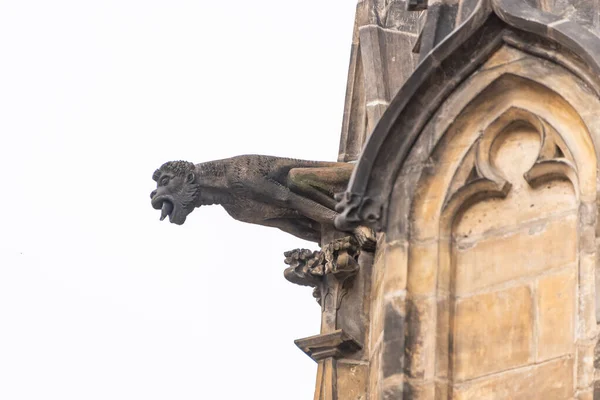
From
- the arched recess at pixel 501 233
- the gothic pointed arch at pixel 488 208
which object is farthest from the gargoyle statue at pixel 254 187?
the arched recess at pixel 501 233

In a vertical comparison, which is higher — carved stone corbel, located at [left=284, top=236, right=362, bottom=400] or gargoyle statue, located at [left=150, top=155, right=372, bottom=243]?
gargoyle statue, located at [left=150, top=155, right=372, bottom=243]

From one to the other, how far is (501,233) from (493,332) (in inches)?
21.5

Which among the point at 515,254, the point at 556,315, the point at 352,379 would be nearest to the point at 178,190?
the point at 352,379

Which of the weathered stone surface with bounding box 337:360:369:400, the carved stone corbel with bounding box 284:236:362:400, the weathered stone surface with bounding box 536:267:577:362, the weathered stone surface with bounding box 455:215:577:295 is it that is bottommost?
the weathered stone surface with bounding box 536:267:577:362

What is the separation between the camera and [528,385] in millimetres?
11953

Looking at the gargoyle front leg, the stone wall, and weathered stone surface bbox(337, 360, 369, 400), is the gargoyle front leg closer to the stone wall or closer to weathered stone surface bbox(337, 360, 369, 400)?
weathered stone surface bbox(337, 360, 369, 400)

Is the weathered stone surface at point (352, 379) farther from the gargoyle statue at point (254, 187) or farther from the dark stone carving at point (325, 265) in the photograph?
the gargoyle statue at point (254, 187)

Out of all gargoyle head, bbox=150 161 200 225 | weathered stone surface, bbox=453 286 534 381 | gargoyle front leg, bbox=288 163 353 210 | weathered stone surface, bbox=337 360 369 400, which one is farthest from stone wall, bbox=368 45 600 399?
gargoyle head, bbox=150 161 200 225

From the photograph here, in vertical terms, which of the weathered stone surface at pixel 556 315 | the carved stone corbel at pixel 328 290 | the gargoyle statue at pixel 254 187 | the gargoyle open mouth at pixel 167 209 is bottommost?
the weathered stone surface at pixel 556 315

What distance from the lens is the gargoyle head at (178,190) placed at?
47.9 feet

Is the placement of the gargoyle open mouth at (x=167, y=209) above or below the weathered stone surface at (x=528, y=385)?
above

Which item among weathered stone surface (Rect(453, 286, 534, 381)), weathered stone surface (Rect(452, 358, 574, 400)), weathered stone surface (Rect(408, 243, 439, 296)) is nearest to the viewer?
weathered stone surface (Rect(452, 358, 574, 400))

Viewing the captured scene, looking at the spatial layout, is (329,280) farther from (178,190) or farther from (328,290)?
(178,190)

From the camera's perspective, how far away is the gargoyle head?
14586 mm
